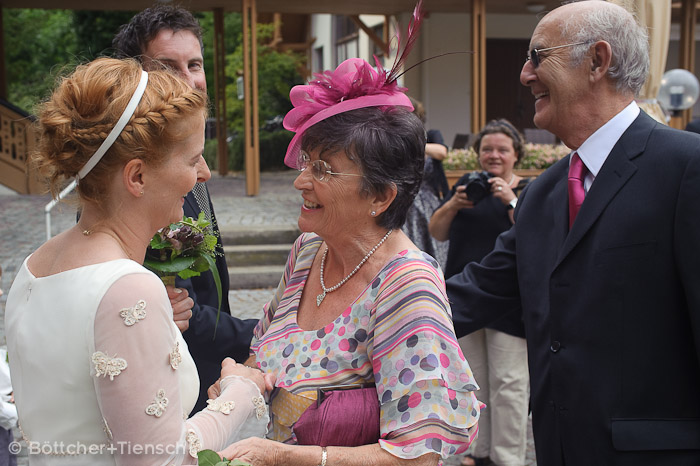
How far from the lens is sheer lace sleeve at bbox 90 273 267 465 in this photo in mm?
1584

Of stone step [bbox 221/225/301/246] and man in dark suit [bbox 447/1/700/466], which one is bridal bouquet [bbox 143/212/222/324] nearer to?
man in dark suit [bbox 447/1/700/466]

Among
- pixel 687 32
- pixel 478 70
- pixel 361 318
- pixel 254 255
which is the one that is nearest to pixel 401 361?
pixel 361 318

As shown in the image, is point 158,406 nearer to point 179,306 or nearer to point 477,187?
point 179,306

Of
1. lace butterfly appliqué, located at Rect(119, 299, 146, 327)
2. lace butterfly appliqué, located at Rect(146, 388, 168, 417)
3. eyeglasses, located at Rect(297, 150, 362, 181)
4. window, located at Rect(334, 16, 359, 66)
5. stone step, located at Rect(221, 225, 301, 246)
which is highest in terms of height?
window, located at Rect(334, 16, 359, 66)

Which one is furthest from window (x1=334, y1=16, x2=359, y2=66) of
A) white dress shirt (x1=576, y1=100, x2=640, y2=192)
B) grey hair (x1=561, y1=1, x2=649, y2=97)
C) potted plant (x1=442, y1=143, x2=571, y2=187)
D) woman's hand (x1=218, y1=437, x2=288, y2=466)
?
woman's hand (x1=218, y1=437, x2=288, y2=466)

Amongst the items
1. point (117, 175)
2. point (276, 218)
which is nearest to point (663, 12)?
point (117, 175)

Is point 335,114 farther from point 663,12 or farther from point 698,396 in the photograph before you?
point 663,12

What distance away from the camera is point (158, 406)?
163cm

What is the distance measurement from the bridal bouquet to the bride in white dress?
0.43m

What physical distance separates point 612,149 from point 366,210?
83 centimetres

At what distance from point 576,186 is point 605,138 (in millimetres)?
181

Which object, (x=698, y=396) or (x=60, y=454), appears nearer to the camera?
(x=60, y=454)

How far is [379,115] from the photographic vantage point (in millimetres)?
2176

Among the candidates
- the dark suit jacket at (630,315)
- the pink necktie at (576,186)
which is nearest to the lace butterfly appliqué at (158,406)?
the dark suit jacket at (630,315)
